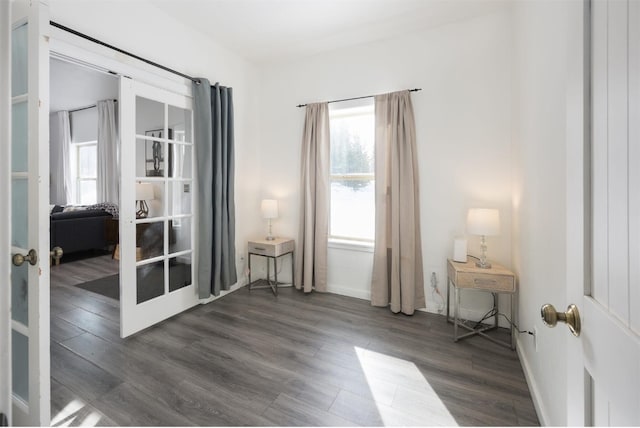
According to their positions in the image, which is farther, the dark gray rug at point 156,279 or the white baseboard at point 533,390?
the dark gray rug at point 156,279

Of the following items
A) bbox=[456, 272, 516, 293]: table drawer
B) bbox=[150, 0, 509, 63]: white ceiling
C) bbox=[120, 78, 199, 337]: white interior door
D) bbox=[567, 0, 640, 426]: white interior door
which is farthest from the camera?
bbox=[150, 0, 509, 63]: white ceiling

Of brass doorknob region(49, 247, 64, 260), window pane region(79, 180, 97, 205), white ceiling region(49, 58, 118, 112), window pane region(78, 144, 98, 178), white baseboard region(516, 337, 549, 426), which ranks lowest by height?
white baseboard region(516, 337, 549, 426)

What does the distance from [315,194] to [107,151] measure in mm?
4840

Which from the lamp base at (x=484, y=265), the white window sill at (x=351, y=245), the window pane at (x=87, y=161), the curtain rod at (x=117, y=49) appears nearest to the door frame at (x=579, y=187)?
the lamp base at (x=484, y=265)

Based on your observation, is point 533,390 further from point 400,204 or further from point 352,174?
point 352,174

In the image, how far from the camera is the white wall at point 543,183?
1198 mm

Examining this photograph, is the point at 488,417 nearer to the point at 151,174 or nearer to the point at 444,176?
the point at 444,176

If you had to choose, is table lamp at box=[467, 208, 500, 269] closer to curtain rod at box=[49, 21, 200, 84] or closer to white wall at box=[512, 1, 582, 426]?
white wall at box=[512, 1, 582, 426]

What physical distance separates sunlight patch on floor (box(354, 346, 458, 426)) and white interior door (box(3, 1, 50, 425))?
1.65 m

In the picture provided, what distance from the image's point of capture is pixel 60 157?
5984 millimetres

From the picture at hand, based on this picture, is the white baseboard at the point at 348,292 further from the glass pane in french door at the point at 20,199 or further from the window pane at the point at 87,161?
the window pane at the point at 87,161

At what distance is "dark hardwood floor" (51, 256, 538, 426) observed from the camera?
4.93ft

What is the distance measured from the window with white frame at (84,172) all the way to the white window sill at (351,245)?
5.58m

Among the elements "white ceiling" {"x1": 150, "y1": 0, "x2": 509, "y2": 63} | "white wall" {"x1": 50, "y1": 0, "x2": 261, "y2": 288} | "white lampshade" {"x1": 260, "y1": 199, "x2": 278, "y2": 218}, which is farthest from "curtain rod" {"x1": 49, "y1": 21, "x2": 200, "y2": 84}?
"white lampshade" {"x1": 260, "y1": 199, "x2": 278, "y2": 218}
